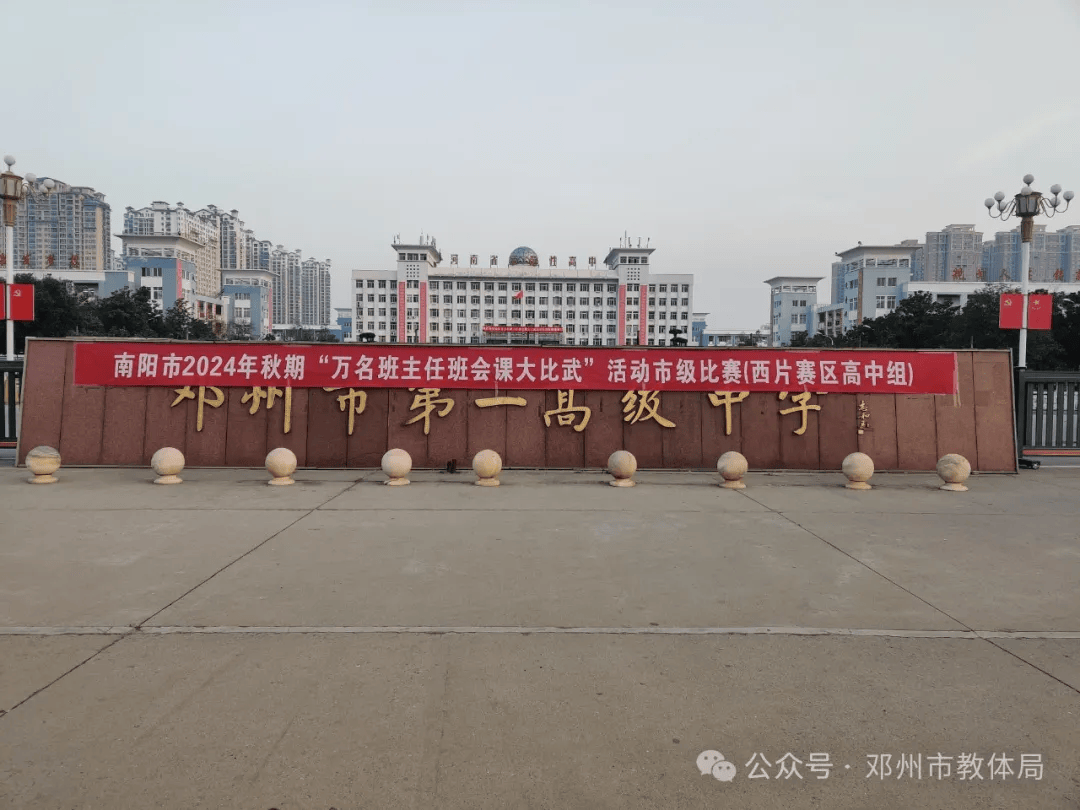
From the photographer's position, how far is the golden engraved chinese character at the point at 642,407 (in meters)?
12.6

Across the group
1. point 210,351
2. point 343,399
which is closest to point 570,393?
point 343,399

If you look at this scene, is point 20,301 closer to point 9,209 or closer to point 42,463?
point 9,209

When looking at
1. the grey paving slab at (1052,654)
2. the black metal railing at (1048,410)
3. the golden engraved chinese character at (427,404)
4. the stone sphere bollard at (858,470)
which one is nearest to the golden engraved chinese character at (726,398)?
the stone sphere bollard at (858,470)

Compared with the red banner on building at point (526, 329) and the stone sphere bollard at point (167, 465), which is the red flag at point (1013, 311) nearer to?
the stone sphere bollard at point (167, 465)

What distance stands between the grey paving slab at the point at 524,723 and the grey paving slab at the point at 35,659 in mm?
127

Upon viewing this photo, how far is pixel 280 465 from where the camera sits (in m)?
10.7

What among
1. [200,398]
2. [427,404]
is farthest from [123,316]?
[427,404]

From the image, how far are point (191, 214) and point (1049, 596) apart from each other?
194 metres

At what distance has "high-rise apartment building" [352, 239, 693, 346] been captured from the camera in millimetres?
152375

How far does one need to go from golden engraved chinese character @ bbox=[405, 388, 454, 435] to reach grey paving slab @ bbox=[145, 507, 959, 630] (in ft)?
13.5

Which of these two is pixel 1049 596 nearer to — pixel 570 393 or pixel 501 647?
pixel 501 647

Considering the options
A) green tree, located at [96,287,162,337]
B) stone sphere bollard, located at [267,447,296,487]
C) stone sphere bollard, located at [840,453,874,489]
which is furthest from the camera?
green tree, located at [96,287,162,337]
